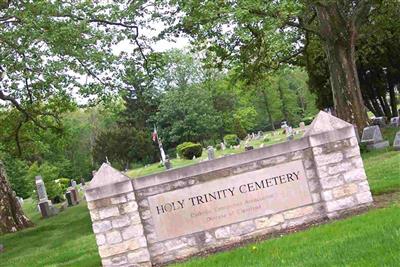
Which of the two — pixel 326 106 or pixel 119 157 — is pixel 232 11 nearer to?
pixel 326 106

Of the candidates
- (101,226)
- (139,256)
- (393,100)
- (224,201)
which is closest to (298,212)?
(224,201)

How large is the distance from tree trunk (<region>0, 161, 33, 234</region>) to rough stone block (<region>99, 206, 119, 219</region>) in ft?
43.6

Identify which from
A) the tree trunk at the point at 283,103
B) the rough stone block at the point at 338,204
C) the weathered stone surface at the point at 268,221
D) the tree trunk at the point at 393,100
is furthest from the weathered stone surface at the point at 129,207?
the tree trunk at the point at 283,103

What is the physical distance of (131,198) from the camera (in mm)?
8680

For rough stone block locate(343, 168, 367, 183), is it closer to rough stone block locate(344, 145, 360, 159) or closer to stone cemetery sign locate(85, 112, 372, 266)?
stone cemetery sign locate(85, 112, 372, 266)

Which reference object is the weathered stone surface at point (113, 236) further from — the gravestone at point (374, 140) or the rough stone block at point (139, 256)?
the gravestone at point (374, 140)

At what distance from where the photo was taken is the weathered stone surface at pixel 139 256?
866 centimetres

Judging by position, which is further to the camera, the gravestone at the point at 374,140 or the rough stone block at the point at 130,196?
the gravestone at the point at 374,140

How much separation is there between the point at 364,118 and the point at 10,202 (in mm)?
14585

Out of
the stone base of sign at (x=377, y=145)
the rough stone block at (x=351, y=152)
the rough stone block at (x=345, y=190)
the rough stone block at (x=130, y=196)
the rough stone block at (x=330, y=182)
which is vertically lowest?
the stone base of sign at (x=377, y=145)

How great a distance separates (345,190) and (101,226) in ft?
13.6

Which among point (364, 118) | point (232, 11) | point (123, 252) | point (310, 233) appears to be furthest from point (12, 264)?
point (364, 118)

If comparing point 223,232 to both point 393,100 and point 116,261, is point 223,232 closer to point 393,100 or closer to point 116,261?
point 116,261

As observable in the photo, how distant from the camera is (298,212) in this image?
9.05 m
